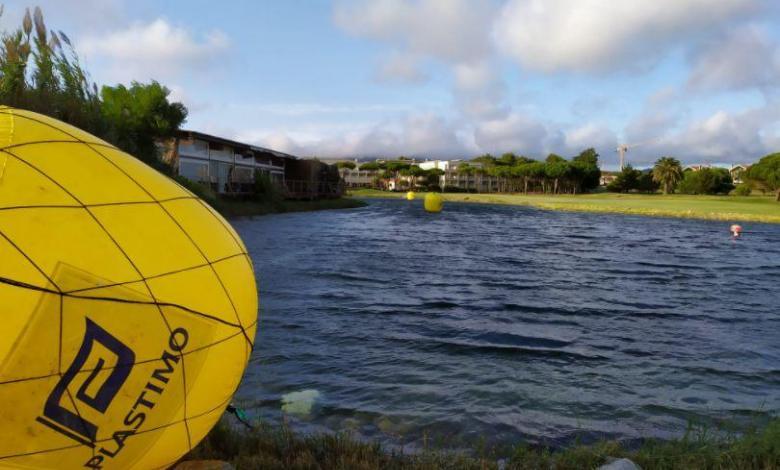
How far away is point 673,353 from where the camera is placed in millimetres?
9039

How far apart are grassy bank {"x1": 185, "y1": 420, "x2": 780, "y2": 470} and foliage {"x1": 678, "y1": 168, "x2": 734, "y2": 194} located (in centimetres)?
13418

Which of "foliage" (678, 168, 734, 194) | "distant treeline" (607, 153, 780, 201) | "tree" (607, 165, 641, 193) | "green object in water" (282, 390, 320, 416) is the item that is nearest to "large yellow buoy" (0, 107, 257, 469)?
"green object in water" (282, 390, 320, 416)


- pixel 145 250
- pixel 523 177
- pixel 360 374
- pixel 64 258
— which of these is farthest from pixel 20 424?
pixel 523 177

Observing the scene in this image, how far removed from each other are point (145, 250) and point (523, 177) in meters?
147

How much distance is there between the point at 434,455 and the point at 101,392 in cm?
277

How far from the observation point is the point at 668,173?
123 m

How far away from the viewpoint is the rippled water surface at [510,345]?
6.16 meters

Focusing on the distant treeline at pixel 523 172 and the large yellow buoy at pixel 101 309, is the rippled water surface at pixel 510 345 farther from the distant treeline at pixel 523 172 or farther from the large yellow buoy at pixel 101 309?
the distant treeline at pixel 523 172

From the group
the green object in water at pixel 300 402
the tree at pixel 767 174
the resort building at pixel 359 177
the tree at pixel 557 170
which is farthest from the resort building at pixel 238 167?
the resort building at pixel 359 177

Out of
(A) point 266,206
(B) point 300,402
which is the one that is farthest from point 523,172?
(B) point 300,402

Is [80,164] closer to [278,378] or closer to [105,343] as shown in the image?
[105,343]

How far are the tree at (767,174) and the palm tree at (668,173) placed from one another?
2989 cm

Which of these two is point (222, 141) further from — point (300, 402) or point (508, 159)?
point (508, 159)

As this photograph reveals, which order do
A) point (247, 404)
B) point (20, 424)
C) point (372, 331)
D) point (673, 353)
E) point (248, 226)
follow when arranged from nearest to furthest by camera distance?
point (20, 424), point (247, 404), point (673, 353), point (372, 331), point (248, 226)
